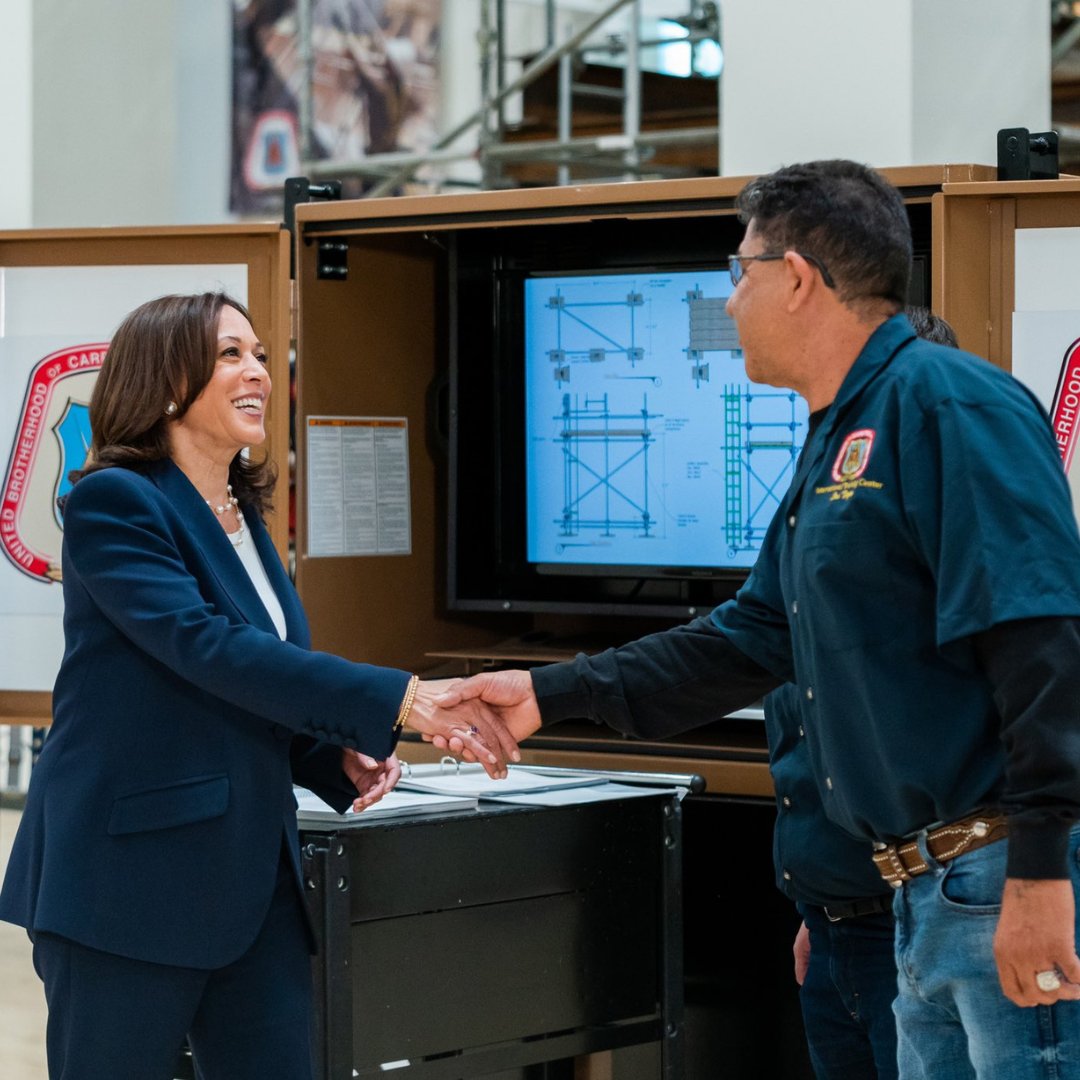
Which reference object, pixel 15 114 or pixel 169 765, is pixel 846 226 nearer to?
pixel 169 765

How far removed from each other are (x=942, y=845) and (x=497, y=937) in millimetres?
880

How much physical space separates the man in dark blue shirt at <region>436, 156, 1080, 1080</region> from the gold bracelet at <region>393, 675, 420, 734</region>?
0.50 m

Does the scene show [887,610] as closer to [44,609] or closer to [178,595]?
[178,595]

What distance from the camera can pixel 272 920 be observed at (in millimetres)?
2113

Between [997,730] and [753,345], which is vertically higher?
[753,345]

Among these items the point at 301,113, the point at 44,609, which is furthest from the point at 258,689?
the point at 301,113

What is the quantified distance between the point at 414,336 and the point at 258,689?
138 centimetres

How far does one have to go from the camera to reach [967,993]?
66.3 inches

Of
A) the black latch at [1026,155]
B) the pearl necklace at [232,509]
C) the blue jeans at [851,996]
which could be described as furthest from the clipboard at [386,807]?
the black latch at [1026,155]

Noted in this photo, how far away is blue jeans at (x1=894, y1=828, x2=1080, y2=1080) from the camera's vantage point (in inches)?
64.9

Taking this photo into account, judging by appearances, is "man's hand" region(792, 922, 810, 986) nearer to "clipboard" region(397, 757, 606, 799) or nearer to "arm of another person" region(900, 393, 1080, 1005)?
"clipboard" region(397, 757, 606, 799)

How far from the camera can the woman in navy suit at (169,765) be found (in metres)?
1.99

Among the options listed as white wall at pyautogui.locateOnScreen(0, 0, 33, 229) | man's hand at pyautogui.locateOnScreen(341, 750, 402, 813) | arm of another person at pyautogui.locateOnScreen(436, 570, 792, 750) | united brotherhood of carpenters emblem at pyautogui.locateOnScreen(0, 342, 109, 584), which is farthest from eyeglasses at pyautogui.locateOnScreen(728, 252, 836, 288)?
white wall at pyautogui.locateOnScreen(0, 0, 33, 229)

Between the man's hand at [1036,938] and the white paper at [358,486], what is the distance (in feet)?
5.45
